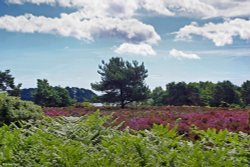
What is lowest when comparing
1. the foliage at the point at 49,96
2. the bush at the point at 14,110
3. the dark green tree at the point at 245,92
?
the bush at the point at 14,110

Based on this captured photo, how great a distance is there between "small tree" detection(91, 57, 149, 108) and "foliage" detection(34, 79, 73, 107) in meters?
3.78

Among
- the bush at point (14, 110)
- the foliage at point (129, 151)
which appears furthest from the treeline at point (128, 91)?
Result: the foliage at point (129, 151)

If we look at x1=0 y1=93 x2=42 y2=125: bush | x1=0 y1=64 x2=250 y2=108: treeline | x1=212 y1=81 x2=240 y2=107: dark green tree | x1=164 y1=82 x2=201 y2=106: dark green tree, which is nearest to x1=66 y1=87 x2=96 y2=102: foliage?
x1=0 y1=64 x2=250 y2=108: treeline

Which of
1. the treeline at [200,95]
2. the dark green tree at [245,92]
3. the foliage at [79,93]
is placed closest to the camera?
the treeline at [200,95]

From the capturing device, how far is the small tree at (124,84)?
3069 centimetres

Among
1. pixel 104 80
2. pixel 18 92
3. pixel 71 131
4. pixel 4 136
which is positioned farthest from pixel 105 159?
pixel 18 92

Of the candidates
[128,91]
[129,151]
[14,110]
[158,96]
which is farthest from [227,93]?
[129,151]

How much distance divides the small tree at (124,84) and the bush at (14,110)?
826 inches

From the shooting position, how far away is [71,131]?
2.98 metres

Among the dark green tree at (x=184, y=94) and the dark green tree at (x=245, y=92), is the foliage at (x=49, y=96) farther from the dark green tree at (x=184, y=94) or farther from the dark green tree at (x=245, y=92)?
the dark green tree at (x=245, y=92)

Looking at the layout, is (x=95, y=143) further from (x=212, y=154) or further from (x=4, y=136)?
(x=212, y=154)

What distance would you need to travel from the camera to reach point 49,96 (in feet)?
109

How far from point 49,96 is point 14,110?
2444cm

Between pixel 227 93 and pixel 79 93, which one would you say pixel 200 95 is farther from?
pixel 79 93
